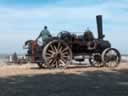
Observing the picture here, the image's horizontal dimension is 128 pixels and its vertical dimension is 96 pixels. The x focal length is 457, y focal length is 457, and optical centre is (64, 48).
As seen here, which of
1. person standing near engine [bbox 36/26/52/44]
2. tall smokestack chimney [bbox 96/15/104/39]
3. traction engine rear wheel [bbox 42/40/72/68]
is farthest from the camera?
tall smokestack chimney [bbox 96/15/104/39]

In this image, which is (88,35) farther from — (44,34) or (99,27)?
(44,34)

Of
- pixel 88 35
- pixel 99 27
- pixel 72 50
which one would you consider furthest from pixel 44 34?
pixel 99 27

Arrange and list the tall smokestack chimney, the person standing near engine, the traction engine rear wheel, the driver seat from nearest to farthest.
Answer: the traction engine rear wheel, the person standing near engine, the driver seat, the tall smokestack chimney

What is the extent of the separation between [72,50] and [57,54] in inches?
51.6

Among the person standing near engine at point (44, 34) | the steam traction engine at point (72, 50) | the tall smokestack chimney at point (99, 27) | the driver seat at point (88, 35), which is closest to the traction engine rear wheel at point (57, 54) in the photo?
the steam traction engine at point (72, 50)

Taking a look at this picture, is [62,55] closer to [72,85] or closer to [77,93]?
[72,85]

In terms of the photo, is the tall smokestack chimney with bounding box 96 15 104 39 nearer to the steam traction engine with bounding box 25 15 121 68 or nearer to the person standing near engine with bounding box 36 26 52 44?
the steam traction engine with bounding box 25 15 121 68

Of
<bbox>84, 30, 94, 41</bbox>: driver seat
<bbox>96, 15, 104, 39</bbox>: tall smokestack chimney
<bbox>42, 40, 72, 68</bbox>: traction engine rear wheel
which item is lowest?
<bbox>42, 40, 72, 68</bbox>: traction engine rear wheel

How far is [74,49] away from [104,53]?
5.97 ft

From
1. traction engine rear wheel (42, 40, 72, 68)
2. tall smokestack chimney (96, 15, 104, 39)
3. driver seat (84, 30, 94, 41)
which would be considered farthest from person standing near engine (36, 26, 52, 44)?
tall smokestack chimney (96, 15, 104, 39)

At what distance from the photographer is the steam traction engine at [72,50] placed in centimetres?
2500

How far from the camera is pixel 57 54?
2503cm

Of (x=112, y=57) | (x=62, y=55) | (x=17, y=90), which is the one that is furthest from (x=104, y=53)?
(x=17, y=90)

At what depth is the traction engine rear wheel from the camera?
81.5 ft
